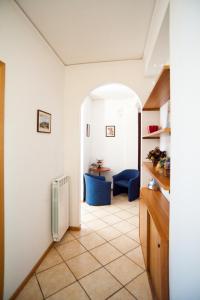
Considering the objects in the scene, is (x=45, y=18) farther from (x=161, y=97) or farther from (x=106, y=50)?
(x=161, y=97)

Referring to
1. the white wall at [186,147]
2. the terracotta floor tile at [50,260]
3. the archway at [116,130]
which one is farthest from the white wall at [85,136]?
the white wall at [186,147]

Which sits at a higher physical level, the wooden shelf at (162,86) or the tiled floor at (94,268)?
the wooden shelf at (162,86)

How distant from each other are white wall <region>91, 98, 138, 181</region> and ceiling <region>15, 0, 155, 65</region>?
2575 millimetres

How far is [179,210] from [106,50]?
2.25 m

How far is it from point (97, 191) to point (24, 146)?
8.15ft

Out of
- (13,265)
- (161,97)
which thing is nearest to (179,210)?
(161,97)

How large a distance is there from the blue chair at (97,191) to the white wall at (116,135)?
129 cm

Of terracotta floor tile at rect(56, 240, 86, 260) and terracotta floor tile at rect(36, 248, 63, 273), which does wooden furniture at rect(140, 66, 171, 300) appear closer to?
terracotta floor tile at rect(56, 240, 86, 260)

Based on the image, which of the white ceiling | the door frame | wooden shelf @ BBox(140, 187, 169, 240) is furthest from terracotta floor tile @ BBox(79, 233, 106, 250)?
the white ceiling

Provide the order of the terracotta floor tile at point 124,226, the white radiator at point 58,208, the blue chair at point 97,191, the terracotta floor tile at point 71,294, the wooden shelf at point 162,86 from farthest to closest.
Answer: the blue chair at point 97,191, the terracotta floor tile at point 124,226, the white radiator at point 58,208, the terracotta floor tile at point 71,294, the wooden shelf at point 162,86

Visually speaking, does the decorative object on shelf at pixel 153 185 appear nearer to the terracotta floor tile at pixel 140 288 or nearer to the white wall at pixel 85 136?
the terracotta floor tile at pixel 140 288

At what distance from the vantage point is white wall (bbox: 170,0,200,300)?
0.89 meters

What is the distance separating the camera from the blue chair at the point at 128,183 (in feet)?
13.3

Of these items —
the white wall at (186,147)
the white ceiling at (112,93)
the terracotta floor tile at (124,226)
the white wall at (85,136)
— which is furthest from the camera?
the white wall at (85,136)
